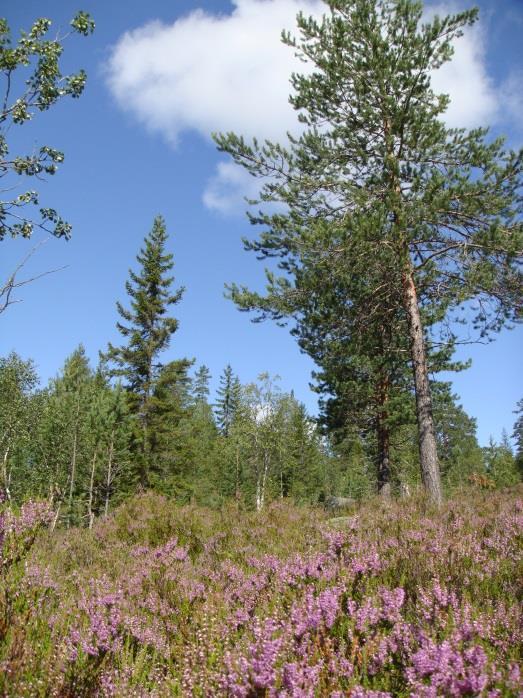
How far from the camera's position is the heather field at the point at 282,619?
7.16 ft

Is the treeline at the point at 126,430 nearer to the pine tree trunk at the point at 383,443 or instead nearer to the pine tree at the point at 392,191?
the pine tree trunk at the point at 383,443

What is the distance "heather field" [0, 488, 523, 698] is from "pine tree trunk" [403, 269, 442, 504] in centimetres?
498

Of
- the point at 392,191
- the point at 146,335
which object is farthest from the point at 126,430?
the point at 392,191

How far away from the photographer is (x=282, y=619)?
2.81m

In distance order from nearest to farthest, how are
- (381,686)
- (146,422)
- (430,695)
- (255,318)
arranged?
(430,695) < (381,686) < (255,318) < (146,422)

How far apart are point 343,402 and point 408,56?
11.7m

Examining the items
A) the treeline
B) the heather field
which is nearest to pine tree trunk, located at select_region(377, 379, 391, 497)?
the treeline

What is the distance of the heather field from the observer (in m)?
2.18

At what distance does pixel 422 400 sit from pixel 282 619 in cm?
933

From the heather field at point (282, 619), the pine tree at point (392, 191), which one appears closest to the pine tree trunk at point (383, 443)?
the pine tree at point (392, 191)

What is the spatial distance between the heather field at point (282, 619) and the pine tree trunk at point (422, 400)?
196 inches

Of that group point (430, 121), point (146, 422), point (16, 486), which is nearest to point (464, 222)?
point (430, 121)

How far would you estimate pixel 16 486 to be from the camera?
3347 centimetres

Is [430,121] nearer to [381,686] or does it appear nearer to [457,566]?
[457,566]
